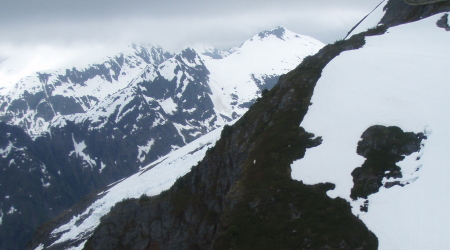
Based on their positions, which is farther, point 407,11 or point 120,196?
point 120,196

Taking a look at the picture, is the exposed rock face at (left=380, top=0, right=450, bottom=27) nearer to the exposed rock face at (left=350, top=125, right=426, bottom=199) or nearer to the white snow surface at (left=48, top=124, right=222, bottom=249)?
A: the exposed rock face at (left=350, top=125, right=426, bottom=199)

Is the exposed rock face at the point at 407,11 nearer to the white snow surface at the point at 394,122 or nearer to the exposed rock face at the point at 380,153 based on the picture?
the white snow surface at the point at 394,122

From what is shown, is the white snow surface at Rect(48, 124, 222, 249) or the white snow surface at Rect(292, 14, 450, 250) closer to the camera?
the white snow surface at Rect(292, 14, 450, 250)

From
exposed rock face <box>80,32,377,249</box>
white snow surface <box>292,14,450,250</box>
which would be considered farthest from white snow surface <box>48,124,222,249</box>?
white snow surface <box>292,14,450,250</box>

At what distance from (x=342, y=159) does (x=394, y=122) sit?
7.24m

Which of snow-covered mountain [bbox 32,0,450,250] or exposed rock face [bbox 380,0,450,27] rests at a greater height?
exposed rock face [bbox 380,0,450,27]

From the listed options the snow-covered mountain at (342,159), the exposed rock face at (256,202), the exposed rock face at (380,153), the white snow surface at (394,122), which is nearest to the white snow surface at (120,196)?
the exposed rock face at (256,202)

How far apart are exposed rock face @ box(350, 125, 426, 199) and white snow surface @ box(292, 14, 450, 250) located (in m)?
0.59

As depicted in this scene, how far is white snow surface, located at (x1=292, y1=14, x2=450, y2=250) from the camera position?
2912 cm

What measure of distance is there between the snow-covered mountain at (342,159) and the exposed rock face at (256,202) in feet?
0.42

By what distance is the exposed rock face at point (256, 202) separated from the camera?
31.1m

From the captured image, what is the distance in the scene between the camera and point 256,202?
1406 inches

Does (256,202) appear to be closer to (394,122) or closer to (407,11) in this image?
(394,122)

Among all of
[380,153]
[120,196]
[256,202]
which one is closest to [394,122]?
[380,153]
